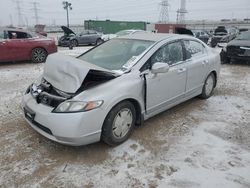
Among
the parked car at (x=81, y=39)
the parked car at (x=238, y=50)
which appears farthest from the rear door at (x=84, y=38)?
the parked car at (x=238, y=50)

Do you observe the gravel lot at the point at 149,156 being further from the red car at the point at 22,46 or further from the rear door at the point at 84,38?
the rear door at the point at 84,38

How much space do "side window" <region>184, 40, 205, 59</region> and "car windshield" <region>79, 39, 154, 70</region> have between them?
36.4 inches

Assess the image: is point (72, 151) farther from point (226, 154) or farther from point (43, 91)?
point (226, 154)

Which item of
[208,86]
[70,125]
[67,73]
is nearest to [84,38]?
[208,86]

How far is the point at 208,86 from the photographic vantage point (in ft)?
17.8

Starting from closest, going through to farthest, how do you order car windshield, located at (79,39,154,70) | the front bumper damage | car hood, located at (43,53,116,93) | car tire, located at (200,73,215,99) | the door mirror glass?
the front bumper damage
car hood, located at (43,53,116,93)
the door mirror glass
car windshield, located at (79,39,154,70)
car tire, located at (200,73,215,99)

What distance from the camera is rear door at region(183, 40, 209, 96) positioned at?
182 inches

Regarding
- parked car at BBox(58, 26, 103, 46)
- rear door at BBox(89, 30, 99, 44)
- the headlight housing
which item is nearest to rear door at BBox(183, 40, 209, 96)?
the headlight housing

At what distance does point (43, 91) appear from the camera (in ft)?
11.3

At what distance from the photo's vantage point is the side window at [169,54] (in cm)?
397

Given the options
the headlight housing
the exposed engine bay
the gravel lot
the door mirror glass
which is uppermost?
the door mirror glass

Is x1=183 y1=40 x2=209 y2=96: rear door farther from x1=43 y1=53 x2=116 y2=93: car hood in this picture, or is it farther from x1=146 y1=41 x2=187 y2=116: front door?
Answer: x1=43 y1=53 x2=116 y2=93: car hood

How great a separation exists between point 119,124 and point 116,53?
1362 mm

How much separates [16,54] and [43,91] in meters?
6.97
